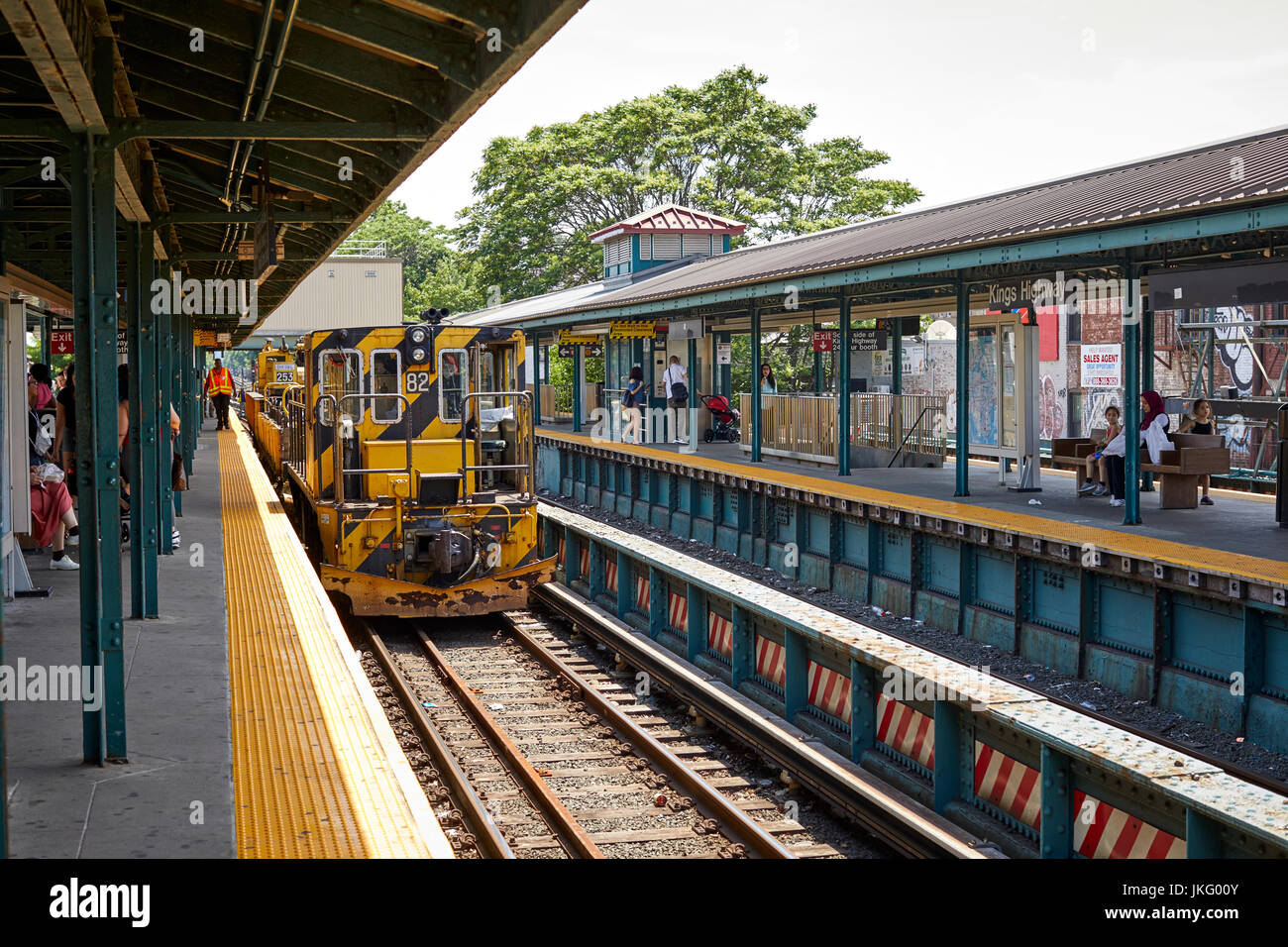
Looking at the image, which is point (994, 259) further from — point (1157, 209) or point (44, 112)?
point (44, 112)

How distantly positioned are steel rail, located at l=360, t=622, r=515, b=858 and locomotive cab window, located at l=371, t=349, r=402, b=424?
245cm

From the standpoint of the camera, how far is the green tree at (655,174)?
47.4 metres

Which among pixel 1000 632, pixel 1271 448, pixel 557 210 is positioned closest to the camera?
pixel 1000 632

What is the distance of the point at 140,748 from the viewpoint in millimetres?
6090

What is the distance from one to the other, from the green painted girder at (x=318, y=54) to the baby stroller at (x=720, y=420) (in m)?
21.5

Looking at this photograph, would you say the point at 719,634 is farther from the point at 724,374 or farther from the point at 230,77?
the point at 724,374

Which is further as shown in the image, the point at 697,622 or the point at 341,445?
the point at 341,445

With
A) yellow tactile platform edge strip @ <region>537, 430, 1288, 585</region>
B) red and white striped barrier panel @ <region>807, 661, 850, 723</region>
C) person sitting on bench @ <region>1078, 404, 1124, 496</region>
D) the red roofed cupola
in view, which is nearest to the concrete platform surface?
red and white striped barrier panel @ <region>807, 661, 850, 723</region>

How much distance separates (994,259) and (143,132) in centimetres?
944

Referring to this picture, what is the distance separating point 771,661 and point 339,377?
5.82 m

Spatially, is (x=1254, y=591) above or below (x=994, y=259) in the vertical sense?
below

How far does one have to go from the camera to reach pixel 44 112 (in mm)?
7352

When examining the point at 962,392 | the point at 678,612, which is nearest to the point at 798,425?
the point at 962,392
